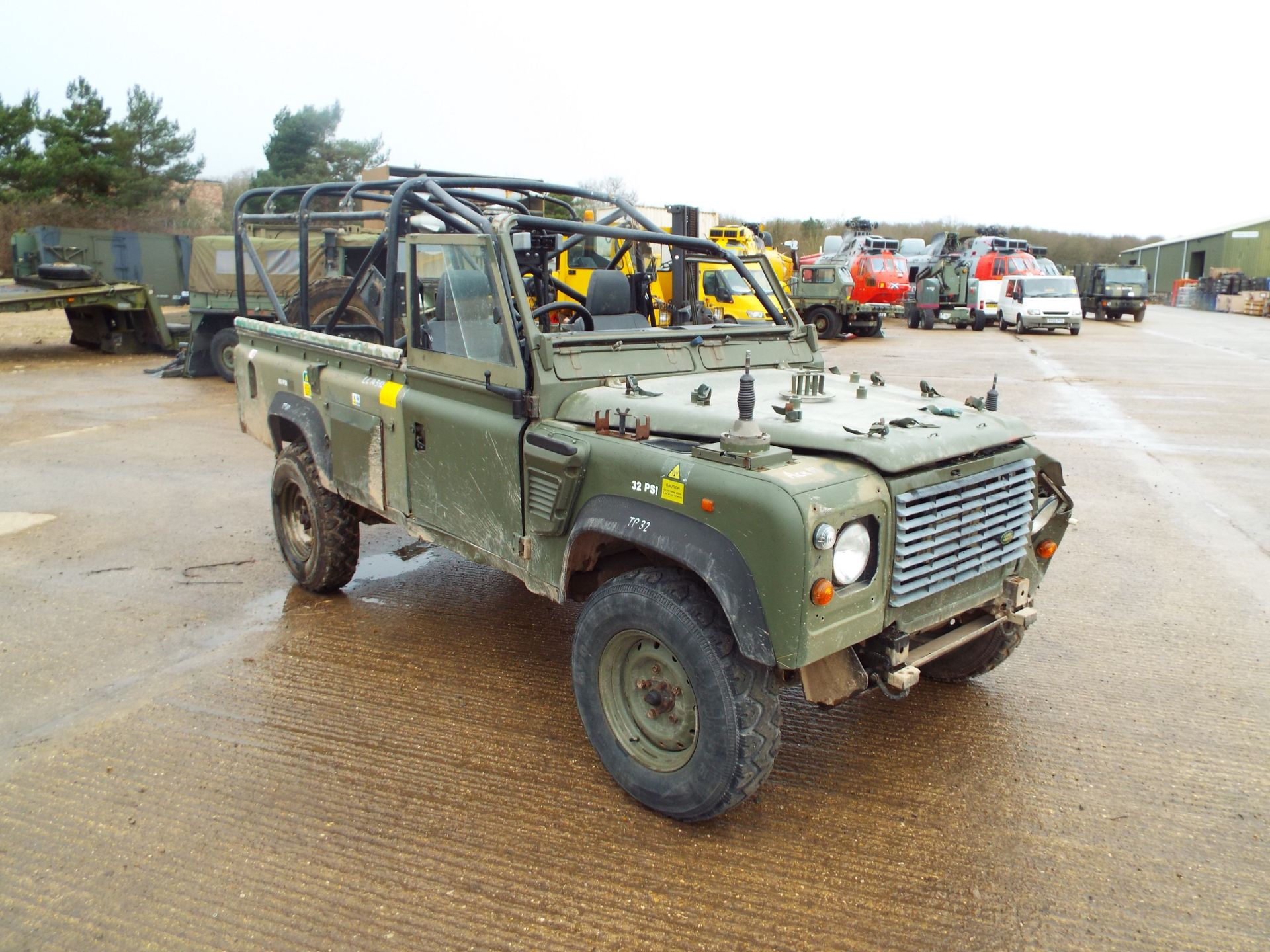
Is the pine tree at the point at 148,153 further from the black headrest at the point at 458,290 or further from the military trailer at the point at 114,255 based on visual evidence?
the black headrest at the point at 458,290

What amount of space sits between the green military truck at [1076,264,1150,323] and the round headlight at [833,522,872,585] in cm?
3087

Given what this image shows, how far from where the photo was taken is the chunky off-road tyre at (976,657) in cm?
398

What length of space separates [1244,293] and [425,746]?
42785 millimetres

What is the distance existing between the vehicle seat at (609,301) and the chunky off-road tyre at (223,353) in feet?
35.9

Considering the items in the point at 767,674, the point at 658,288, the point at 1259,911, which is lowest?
the point at 1259,911

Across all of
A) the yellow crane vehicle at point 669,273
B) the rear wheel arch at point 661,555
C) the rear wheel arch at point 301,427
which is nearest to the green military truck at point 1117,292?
the yellow crane vehicle at point 669,273

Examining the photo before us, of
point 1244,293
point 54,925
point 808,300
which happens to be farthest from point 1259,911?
point 1244,293

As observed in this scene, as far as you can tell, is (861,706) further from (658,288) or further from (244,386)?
(244,386)

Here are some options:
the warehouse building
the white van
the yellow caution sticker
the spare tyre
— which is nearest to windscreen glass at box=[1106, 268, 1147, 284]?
the white van

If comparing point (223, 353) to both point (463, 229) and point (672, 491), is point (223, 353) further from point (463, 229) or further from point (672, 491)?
point (672, 491)

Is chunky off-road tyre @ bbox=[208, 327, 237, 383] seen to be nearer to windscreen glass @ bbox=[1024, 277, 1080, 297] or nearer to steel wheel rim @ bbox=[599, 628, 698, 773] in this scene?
steel wheel rim @ bbox=[599, 628, 698, 773]

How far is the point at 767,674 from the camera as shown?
9.95ft

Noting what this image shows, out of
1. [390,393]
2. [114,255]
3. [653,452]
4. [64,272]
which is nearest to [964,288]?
[114,255]

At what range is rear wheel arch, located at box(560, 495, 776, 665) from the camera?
2.84 m
